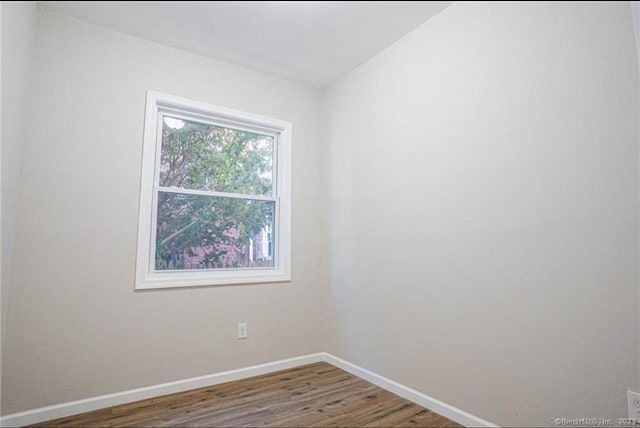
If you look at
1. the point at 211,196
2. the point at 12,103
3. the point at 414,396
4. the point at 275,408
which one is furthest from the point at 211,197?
the point at 414,396

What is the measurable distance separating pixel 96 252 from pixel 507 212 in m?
2.12

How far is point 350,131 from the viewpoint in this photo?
247 cm

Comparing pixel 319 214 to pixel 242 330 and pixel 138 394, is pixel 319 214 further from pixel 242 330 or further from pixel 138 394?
pixel 138 394

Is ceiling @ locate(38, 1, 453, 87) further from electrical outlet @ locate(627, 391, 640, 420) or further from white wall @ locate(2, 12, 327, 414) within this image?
electrical outlet @ locate(627, 391, 640, 420)

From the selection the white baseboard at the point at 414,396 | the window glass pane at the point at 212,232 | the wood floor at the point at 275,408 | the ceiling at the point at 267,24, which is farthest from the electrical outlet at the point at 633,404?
the window glass pane at the point at 212,232

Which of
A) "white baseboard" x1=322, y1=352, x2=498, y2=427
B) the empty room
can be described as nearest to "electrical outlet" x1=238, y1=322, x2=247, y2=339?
the empty room

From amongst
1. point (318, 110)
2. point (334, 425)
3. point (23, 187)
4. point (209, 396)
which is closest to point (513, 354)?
point (334, 425)

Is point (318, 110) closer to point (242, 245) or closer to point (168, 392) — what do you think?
point (242, 245)

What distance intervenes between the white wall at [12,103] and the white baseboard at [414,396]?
193 cm

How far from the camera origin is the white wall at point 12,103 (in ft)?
4.36

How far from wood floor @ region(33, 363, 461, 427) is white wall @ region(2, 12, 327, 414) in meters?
0.15

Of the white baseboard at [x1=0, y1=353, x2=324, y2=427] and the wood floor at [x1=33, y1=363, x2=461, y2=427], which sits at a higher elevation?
the white baseboard at [x1=0, y1=353, x2=324, y2=427]

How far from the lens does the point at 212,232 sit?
89.5 inches

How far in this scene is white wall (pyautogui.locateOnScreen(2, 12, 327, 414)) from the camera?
1.68 meters
